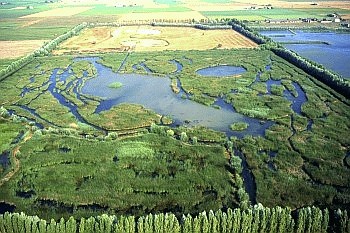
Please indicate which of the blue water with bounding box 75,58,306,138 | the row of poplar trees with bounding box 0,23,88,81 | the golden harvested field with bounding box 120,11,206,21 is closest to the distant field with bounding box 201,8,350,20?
the golden harvested field with bounding box 120,11,206,21

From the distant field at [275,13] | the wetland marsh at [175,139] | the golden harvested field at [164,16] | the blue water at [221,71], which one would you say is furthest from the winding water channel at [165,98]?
the distant field at [275,13]

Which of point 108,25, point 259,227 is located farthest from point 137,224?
point 108,25

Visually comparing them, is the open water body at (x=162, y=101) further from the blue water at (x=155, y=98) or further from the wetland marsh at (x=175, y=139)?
the wetland marsh at (x=175, y=139)

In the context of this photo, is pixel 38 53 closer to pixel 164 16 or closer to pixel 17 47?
pixel 17 47

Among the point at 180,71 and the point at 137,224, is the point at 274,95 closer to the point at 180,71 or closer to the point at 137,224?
the point at 180,71

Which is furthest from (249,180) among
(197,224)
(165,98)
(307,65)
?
(307,65)

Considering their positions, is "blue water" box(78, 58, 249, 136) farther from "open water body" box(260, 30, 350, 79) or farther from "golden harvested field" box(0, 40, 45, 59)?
"open water body" box(260, 30, 350, 79)
